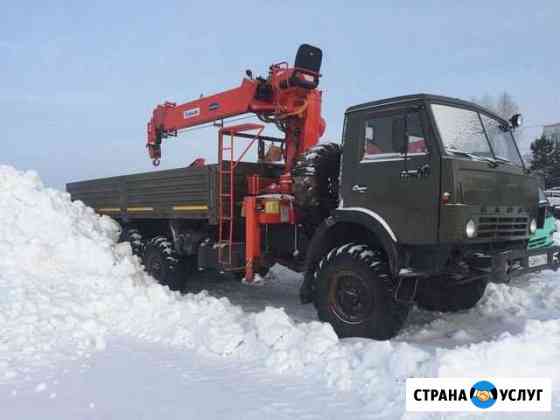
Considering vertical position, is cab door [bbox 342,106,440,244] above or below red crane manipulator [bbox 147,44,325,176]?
below

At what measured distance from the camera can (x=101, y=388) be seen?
13.8ft

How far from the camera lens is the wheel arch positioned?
523 centimetres

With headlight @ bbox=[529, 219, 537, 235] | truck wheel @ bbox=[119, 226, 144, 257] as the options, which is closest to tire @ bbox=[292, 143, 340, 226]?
headlight @ bbox=[529, 219, 537, 235]

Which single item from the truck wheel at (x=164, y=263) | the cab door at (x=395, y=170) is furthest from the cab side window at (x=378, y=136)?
the truck wheel at (x=164, y=263)

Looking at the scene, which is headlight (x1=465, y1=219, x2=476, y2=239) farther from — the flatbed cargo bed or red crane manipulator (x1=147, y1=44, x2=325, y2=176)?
the flatbed cargo bed

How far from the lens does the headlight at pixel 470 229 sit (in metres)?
4.86

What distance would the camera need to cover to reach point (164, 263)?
335 inches

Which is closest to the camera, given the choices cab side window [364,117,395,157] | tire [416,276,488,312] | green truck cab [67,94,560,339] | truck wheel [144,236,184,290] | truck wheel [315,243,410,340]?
green truck cab [67,94,560,339]

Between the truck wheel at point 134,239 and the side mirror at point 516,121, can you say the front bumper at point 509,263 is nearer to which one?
the side mirror at point 516,121

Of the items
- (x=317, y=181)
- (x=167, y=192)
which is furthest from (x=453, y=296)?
(x=167, y=192)

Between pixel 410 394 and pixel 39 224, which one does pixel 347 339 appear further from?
pixel 39 224

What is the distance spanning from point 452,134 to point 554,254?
1951 millimetres

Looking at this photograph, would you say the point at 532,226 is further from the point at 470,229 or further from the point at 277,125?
the point at 277,125

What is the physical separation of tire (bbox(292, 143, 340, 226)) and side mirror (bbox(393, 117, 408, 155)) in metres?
1.34
